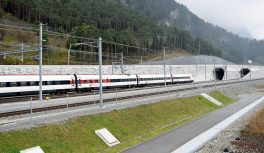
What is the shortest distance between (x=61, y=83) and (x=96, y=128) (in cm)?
2541

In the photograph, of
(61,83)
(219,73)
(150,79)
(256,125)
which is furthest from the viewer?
(219,73)

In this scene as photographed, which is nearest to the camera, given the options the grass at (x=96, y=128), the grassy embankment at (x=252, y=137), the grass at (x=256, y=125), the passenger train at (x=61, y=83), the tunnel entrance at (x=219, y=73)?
the grass at (x=96, y=128)

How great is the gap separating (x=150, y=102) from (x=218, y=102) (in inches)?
1005

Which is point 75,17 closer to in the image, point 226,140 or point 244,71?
point 244,71

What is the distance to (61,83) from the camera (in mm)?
54094

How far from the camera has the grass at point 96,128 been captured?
75.5ft

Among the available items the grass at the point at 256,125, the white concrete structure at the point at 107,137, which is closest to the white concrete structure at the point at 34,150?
the white concrete structure at the point at 107,137

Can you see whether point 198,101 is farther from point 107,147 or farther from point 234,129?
point 107,147

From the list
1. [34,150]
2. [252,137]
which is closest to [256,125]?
[252,137]

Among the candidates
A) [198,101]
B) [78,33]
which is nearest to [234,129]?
[198,101]

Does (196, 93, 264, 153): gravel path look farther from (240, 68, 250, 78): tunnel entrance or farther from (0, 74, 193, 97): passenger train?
(240, 68, 250, 78): tunnel entrance

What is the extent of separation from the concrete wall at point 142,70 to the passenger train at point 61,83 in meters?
9.07

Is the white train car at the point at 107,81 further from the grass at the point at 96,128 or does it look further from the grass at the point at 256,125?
the grass at the point at 256,125

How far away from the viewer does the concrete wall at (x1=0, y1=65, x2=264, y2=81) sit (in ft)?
201
